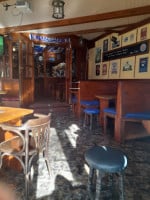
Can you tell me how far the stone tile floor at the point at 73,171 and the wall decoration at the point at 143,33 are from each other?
286 centimetres

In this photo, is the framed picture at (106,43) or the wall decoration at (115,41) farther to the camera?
the framed picture at (106,43)

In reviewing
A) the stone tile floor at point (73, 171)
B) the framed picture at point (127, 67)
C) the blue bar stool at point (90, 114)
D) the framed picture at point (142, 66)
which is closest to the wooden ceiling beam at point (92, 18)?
the framed picture at point (142, 66)

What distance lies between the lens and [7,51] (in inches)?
250

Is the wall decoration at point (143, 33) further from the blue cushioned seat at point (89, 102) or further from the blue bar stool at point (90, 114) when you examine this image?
the blue bar stool at point (90, 114)

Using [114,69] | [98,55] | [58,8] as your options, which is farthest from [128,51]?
[58,8]

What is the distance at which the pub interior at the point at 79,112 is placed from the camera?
1742mm

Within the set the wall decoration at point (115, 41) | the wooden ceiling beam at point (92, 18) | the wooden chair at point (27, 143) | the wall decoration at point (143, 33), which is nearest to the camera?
the wooden chair at point (27, 143)

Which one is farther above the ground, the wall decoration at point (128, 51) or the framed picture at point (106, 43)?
the framed picture at point (106, 43)

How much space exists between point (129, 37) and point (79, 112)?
2.77m

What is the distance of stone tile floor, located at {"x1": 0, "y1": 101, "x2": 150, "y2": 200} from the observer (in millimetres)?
1783

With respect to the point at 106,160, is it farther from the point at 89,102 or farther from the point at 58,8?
the point at 89,102

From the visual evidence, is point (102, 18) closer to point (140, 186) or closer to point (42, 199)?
point (140, 186)

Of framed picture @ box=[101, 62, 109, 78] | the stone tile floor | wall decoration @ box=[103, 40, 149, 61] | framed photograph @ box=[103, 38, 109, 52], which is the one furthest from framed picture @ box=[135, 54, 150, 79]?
the stone tile floor

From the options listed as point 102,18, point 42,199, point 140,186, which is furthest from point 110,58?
point 42,199
